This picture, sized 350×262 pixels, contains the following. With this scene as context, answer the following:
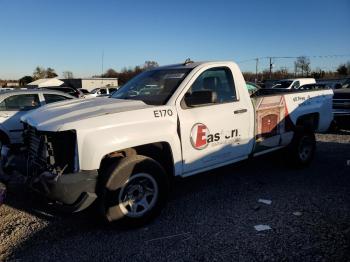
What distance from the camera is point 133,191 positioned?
4207 millimetres

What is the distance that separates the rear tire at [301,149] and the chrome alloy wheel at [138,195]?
3.28 meters

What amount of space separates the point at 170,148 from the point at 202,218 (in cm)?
98

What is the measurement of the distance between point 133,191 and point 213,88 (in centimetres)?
194

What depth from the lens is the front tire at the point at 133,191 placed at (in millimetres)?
3959

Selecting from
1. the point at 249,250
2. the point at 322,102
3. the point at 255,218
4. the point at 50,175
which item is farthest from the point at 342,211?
the point at 50,175

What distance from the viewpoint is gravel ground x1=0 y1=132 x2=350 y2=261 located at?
3.66m

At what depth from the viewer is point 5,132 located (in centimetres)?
831

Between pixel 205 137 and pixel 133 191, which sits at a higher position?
pixel 205 137

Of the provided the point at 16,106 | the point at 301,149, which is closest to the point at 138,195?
the point at 301,149

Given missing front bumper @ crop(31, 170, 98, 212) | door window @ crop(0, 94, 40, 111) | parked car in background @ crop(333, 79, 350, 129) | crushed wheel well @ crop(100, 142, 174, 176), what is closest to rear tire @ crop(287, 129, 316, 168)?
crushed wheel well @ crop(100, 142, 174, 176)

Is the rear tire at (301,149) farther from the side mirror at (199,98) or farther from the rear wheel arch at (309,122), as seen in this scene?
the side mirror at (199,98)

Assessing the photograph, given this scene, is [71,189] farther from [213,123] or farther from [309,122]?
[309,122]

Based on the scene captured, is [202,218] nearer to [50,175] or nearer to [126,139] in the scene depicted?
[126,139]

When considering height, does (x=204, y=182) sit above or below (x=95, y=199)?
below
